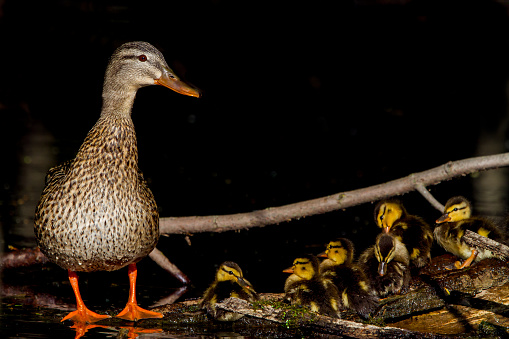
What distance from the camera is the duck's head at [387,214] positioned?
478cm

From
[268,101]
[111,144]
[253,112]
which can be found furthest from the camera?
[268,101]

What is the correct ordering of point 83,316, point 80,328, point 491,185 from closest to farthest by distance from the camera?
point 80,328
point 83,316
point 491,185

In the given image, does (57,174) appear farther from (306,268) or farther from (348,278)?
(348,278)

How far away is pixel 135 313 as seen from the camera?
3.76 metres

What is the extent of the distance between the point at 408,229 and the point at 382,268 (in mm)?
755

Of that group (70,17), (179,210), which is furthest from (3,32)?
(179,210)

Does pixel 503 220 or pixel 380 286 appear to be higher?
pixel 503 220

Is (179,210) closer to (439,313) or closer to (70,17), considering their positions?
(439,313)

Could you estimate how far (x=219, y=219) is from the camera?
466cm

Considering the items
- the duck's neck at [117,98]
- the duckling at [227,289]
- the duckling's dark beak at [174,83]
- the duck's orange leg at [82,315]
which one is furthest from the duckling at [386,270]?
the duck's neck at [117,98]

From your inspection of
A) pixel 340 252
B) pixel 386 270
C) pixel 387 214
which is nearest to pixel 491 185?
pixel 387 214

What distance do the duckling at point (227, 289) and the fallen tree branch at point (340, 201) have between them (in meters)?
0.71

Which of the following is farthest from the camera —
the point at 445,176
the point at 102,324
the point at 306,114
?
the point at 306,114

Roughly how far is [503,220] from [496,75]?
9883mm
